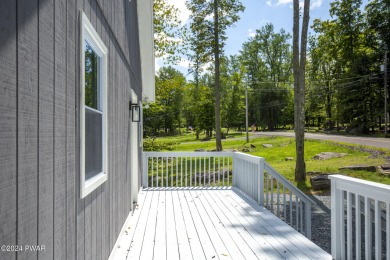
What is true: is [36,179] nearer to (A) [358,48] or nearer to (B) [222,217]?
(B) [222,217]

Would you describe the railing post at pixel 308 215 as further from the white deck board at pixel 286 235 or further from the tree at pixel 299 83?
the tree at pixel 299 83

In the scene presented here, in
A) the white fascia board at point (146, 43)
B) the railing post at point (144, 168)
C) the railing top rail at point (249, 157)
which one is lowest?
the railing post at point (144, 168)

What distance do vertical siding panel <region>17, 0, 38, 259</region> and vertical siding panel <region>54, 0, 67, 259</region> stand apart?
287mm

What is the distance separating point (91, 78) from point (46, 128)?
4.10 feet

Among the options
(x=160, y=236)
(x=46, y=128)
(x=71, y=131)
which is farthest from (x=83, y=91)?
(x=160, y=236)

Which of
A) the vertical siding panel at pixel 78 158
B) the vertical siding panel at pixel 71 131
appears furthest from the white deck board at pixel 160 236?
the vertical siding panel at pixel 71 131

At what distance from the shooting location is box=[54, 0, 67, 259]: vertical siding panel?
5.59ft

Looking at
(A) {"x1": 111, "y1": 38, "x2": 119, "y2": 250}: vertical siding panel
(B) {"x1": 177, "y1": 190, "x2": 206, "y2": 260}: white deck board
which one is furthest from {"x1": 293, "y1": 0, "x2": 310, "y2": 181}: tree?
(A) {"x1": 111, "y1": 38, "x2": 119, "y2": 250}: vertical siding panel

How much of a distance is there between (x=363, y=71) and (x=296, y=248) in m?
26.7

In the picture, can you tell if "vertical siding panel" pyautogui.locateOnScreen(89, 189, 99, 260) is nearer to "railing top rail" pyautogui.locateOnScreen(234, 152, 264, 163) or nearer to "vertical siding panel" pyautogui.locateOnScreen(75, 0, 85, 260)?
"vertical siding panel" pyautogui.locateOnScreen(75, 0, 85, 260)

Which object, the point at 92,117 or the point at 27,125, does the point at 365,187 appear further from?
the point at 27,125

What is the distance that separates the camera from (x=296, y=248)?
3.78m

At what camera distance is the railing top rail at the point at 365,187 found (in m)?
2.48

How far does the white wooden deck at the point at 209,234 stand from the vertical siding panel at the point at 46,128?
7.19 feet
